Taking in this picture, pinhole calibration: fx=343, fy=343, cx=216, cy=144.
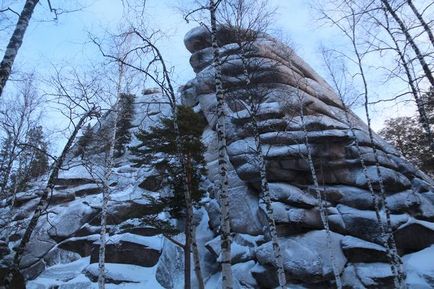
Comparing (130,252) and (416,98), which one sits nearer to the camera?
(416,98)

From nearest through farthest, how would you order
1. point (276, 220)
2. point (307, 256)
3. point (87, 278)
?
point (307, 256)
point (276, 220)
point (87, 278)

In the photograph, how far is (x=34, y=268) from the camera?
2131 centimetres

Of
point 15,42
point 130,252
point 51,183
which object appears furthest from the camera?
point 130,252

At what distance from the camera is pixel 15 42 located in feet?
22.1

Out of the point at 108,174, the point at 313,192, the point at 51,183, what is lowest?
the point at 51,183

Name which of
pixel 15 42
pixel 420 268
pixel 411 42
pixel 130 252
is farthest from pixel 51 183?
pixel 420 268

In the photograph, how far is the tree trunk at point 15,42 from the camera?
6.39 metres

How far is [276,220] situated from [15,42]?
49.5 ft

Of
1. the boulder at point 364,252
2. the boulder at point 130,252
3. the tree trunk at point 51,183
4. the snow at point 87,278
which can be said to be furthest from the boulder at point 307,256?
the tree trunk at point 51,183

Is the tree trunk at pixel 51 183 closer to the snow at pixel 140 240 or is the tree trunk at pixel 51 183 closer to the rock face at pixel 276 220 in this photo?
the rock face at pixel 276 220

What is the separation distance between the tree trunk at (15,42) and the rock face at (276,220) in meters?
8.73

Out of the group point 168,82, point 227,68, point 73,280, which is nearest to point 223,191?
point 168,82

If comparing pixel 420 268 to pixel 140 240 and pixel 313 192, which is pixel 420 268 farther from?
pixel 140 240

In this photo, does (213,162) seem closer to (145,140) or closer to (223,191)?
(145,140)
